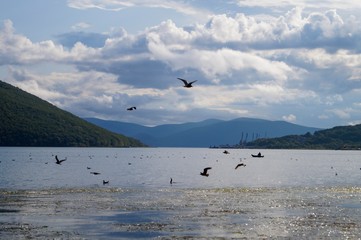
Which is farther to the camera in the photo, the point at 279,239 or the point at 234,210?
the point at 234,210

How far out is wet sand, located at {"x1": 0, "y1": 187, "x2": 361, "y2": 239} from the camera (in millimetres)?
43250

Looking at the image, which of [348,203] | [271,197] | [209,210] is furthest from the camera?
[271,197]

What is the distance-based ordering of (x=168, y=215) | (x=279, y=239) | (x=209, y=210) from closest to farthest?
1. (x=279, y=239)
2. (x=168, y=215)
3. (x=209, y=210)

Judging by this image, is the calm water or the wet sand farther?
the calm water

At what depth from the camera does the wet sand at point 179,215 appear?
43.2 m

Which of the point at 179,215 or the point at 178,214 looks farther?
the point at 178,214

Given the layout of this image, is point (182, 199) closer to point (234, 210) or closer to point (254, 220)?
point (234, 210)

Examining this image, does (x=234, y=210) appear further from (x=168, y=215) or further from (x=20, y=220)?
(x=20, y=220)

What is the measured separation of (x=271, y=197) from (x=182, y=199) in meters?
10.1

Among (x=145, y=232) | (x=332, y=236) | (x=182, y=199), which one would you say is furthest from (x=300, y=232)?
(x=182, y=199)

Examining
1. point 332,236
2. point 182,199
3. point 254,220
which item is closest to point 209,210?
point 254,220

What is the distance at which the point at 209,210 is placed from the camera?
56031 millimetres

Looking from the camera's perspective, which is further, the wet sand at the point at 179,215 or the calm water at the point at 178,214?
the calm water at the point at 178,214

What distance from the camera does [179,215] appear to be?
52312 millimetres
